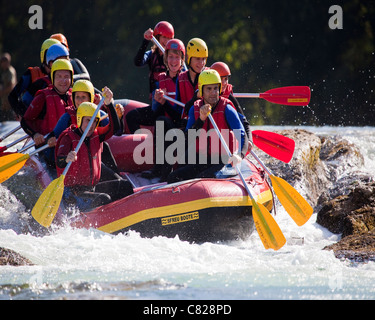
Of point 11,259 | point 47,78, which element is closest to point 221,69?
point 47,78

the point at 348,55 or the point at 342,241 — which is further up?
the point at 348,55

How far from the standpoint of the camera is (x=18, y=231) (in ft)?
23.0

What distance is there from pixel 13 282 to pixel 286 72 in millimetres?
14613

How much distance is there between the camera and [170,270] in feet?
18.2

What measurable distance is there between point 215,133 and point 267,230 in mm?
999

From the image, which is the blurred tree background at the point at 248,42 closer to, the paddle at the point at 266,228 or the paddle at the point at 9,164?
the paddle at the point at 9,164

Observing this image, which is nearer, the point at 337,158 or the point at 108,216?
the point at 108,216


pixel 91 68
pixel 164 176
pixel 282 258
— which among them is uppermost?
pixel 91 68

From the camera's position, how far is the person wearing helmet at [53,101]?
23.5 feet

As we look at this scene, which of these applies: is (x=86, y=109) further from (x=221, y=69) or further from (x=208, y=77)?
(x=221, y=69)

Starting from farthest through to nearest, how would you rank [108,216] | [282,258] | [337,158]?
[337,158] → [108,216] → [282,258]

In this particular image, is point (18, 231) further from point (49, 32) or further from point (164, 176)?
point (49, 32)

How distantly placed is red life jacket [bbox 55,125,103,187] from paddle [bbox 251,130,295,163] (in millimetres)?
1792

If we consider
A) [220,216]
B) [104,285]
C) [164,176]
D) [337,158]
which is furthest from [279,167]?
[104,285]
